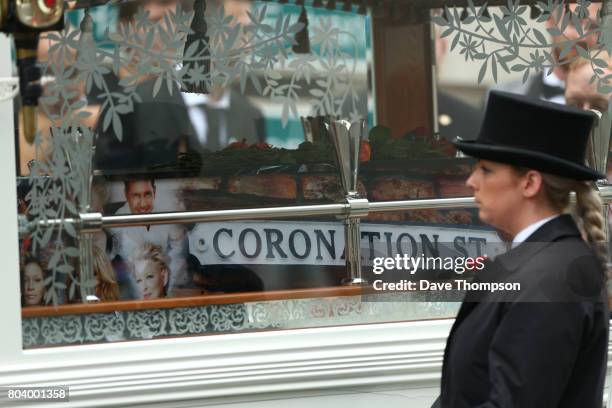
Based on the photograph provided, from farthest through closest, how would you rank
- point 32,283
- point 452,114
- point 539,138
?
1. point 452,114
2. point 32,283
3. point 539,138

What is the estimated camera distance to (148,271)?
151 inches

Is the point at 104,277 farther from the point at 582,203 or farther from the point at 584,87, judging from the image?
the point at 584,87

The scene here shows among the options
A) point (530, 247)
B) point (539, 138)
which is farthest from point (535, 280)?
point (539, 138)

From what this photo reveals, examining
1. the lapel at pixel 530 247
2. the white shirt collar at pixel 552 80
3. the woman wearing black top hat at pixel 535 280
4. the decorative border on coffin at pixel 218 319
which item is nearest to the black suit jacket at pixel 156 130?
the decorative border on coffin at pixel 218 319

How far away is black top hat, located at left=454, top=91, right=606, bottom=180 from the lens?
8.58 ft

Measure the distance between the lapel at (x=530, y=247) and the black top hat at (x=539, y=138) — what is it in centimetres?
12

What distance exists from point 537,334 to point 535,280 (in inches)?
6.8

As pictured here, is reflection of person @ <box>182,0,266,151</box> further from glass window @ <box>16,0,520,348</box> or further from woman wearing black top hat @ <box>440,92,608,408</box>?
woman wearing black top hat @ <box>440,92,608,408</box>

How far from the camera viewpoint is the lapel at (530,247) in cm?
260

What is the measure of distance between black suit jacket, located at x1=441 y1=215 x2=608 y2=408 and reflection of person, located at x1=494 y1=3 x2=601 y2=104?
1567 millimetres

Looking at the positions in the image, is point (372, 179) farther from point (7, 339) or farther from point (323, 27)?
point (7, 339)

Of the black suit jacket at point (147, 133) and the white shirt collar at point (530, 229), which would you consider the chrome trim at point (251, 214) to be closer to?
the black suit jacket at point (147, 133)

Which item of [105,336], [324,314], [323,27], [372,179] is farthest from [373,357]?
[323,27]

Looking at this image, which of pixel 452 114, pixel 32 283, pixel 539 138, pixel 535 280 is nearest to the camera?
pixel 535 280
